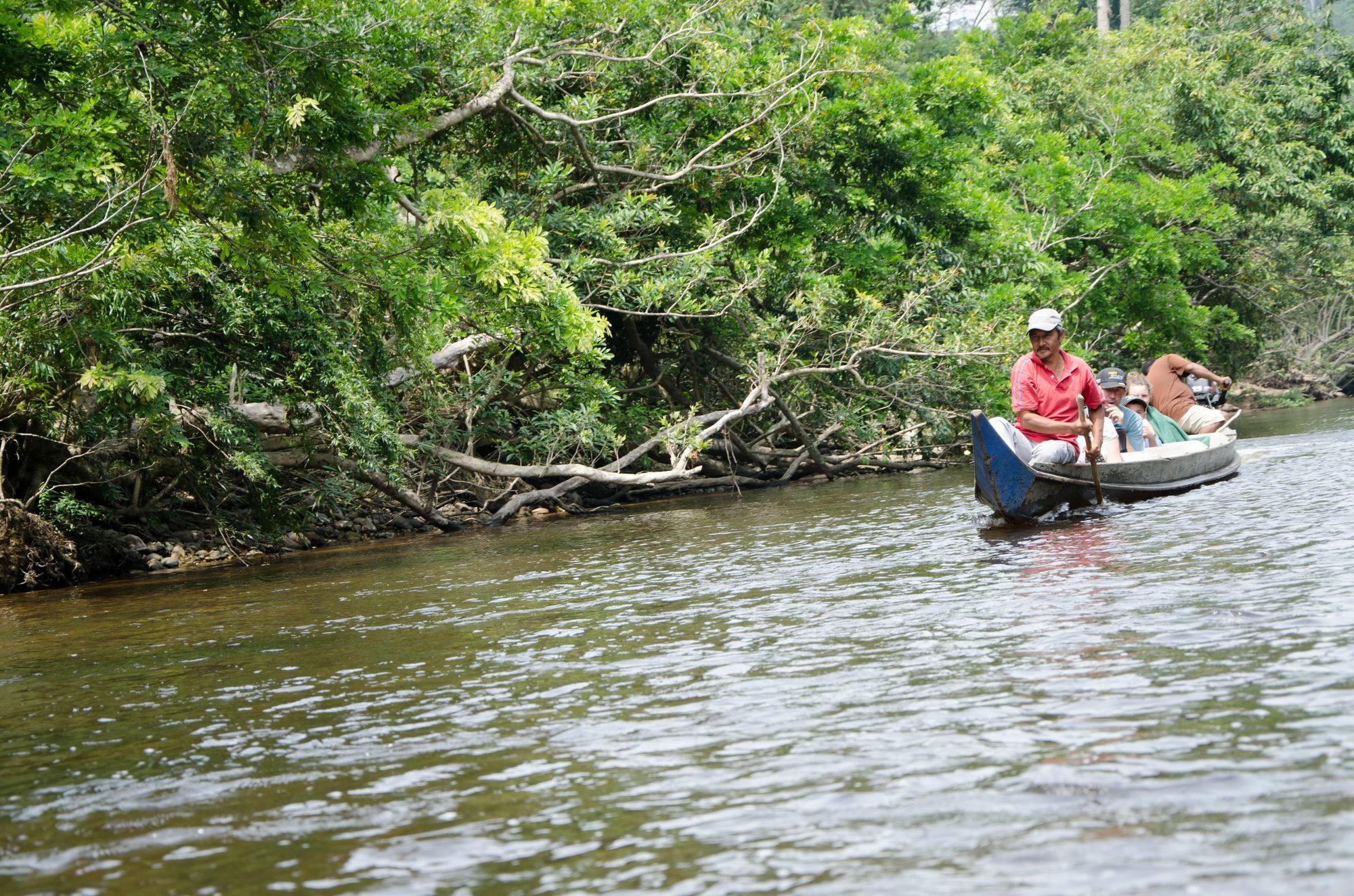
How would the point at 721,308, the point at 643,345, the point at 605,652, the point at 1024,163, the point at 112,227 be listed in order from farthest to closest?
the point at 1024,163 < the point at 643,345 < the point at 721,308 < the point at 112,227 < the point at 605,652

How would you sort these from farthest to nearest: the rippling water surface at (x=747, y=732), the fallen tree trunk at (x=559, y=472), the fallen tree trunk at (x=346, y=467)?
the fallen tree trunk at (x=559, y=472)
the fallen tree trunk at (x=346, y=467)
the rippling water surface at (x=747, y=732)

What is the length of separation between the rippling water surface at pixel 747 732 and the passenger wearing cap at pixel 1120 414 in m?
3.79

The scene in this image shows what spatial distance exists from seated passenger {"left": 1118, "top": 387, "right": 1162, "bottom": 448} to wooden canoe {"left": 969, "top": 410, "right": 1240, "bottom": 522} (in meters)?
0.54

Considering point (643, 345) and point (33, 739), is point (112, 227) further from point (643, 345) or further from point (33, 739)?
point (643, 345)

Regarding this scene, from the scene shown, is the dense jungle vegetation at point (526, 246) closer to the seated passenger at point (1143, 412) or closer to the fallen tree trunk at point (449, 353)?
the fallen tree trunk at point (449, 353)

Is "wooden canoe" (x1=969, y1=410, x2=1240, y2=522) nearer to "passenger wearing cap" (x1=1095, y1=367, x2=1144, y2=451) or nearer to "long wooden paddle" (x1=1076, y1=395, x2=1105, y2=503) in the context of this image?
"long wooden paddle" (x1=1076, y1=395, x2=1105, y2=503)

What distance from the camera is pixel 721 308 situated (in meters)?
19.5

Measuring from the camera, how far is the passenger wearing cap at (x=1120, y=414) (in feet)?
46.9

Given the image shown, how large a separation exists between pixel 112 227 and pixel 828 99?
13.1m

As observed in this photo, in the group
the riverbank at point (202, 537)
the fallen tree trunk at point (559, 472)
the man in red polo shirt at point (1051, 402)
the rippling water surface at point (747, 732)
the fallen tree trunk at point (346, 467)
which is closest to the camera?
the rippling water surface at point (747, 732)

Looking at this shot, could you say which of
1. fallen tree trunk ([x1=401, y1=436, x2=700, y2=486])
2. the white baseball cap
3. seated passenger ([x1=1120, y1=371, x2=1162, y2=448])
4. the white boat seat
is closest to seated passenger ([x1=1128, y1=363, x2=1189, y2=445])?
seated passenger ([x1=1120, y1=371, x2=1162, y2=448])

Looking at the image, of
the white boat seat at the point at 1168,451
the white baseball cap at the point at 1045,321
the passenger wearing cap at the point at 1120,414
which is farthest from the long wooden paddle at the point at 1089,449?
the passenger wearing cap at the point at 1120,414

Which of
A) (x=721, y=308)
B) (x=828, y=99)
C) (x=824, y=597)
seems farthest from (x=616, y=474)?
(x=824, y=597)

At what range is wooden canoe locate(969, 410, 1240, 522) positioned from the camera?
37.6 ft
